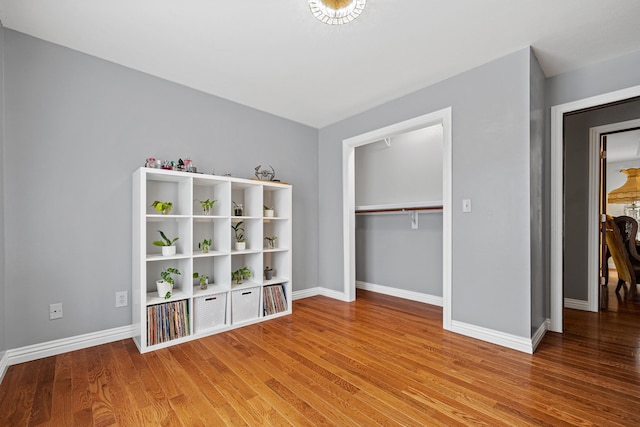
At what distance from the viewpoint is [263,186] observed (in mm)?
3037

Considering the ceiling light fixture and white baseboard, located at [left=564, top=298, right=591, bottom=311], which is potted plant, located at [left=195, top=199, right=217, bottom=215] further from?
white baseboard, located at [left=564, top=298, right=591, bottom=311]

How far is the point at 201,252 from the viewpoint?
2.64 m

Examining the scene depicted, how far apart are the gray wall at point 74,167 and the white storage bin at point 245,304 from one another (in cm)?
86

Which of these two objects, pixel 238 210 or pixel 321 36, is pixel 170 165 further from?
pixel 321 36

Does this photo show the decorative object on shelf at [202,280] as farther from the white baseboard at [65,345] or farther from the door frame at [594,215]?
the door frame at [594,215]

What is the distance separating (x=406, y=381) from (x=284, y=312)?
1.59 meters

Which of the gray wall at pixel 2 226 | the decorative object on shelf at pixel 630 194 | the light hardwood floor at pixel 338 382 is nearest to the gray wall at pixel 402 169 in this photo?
the light hardwood floor at pixel 338 382

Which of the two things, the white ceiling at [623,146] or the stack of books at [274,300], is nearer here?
the stack of books at [274,300]

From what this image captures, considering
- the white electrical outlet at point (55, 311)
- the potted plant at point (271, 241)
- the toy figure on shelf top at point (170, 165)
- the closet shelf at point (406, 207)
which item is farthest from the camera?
the potted plant at point (271, 241)

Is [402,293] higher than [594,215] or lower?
lower

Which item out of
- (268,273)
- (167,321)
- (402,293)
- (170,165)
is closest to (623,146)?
(402,293)

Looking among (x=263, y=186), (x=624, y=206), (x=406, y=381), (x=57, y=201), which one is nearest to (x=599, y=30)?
(x=406, y=381)

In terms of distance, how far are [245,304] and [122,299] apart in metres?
1.01

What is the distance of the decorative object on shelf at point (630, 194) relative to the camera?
4.80m
